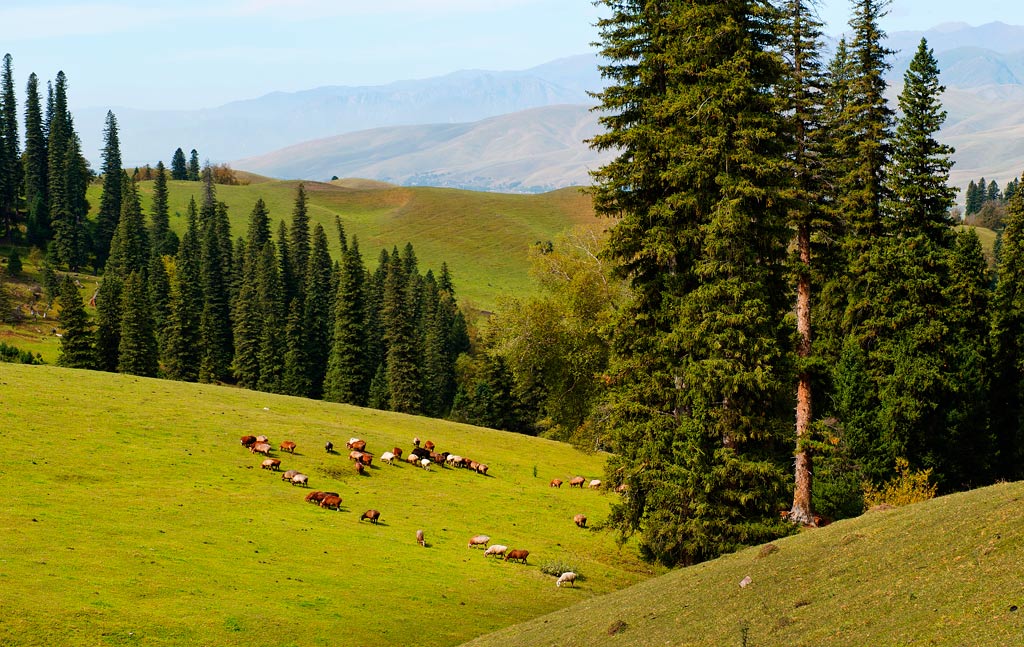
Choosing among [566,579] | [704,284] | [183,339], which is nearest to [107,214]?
[183,339]

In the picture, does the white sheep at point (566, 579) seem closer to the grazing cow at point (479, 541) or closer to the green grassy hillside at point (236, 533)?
the green grassy hillside at point (236, 533)

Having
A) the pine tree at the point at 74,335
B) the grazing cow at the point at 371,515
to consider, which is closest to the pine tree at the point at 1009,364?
the grazing cow at the point at 371,515

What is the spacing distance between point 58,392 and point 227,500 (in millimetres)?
18655

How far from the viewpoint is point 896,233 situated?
162 feet

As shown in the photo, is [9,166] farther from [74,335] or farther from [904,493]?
[904,493]

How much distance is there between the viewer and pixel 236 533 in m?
33.6

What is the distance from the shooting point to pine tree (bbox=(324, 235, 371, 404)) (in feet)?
354

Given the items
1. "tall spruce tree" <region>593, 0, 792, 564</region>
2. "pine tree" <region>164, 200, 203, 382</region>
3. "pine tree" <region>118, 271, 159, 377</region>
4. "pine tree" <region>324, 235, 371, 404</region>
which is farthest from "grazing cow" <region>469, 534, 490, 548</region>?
"pine tree" <region>164, 200, 203, 382</region>

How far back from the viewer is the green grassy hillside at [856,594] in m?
14.8

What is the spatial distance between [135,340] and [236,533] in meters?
85.9

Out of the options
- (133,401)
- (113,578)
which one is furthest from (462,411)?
(113,578)

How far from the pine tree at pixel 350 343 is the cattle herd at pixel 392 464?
54252 millimetres

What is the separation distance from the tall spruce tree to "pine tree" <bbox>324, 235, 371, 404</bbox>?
7522 cm

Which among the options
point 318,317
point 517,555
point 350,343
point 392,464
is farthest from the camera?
point 318,317
